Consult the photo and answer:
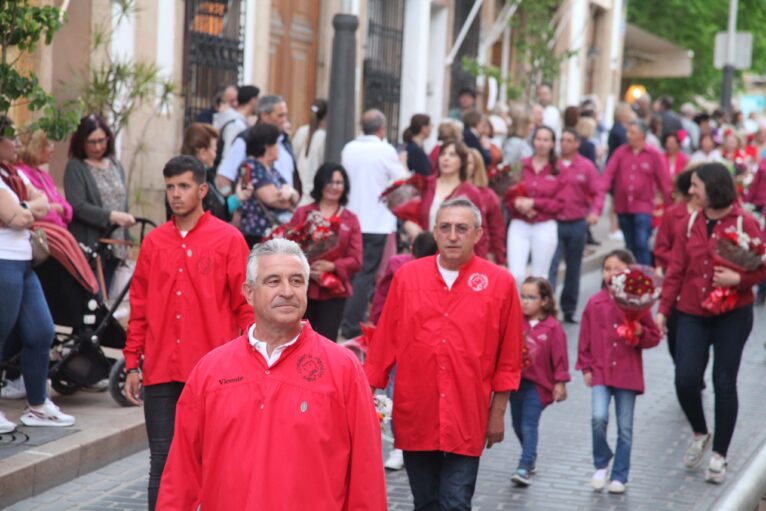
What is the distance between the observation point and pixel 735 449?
10.1 metres

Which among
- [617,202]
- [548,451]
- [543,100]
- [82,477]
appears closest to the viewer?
[82,477]

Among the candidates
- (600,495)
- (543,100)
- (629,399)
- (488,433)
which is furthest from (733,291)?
(543,100)

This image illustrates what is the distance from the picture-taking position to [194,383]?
4715 millimetres

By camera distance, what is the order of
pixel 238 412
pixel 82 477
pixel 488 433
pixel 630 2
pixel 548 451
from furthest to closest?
pixel 630 2, pixel 548 451, pixel 82 477, pixel 488 433, pixel 238 412

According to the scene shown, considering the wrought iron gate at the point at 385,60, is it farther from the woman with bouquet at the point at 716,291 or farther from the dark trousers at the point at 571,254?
the woman with bouquet at the point at 716,291

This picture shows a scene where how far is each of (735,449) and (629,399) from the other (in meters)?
1.55

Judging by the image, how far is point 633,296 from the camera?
29.2ft

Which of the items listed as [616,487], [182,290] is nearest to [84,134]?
[182,290]

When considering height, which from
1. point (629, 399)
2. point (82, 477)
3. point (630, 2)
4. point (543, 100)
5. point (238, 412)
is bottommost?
point (82, 477)

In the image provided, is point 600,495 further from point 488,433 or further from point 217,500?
point 217,500

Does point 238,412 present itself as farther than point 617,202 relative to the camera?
No

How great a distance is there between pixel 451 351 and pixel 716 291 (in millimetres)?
2950

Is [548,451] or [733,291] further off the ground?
[733,291]

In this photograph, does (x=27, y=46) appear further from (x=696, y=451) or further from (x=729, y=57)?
(x=729, y=57)
